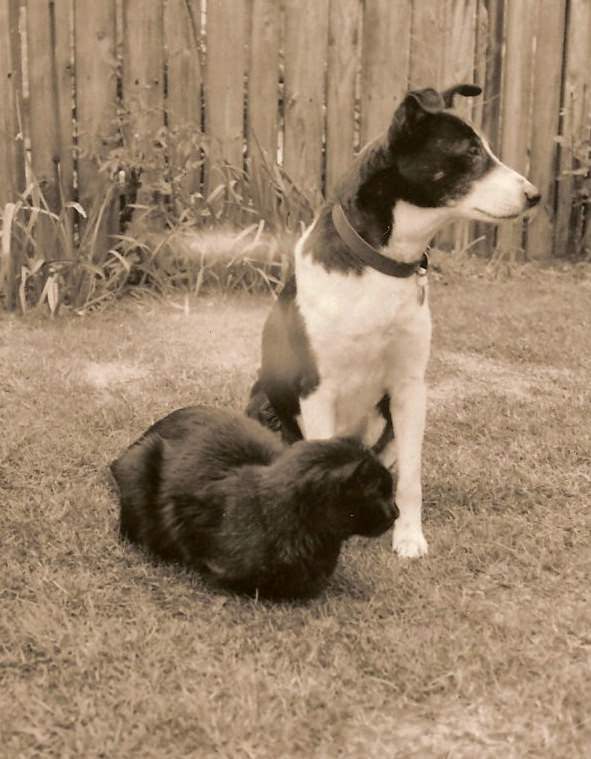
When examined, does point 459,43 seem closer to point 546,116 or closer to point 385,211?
point 546,116

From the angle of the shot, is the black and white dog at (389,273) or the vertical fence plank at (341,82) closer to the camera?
the black and white dog at (389,273)

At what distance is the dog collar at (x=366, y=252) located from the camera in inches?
132

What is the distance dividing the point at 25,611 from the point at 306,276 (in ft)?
4.21

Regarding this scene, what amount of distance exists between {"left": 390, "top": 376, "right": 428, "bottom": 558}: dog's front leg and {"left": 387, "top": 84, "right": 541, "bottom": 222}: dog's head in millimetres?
575

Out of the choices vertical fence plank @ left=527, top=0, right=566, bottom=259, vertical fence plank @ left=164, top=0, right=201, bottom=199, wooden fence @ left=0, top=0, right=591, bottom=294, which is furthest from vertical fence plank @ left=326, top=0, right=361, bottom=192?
vertical fence plank @ left=527, top=0, right=566, bottom=259

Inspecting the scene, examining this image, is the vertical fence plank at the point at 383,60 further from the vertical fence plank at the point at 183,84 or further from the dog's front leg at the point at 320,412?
the dog's front leg at the point at 320,412

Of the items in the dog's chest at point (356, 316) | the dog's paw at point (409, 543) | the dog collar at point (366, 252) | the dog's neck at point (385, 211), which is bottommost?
the dog's paw at point (409, 543)

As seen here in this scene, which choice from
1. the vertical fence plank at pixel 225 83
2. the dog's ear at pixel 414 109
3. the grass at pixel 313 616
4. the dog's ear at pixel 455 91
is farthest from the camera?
the vertical fence plank at pixel 225 83

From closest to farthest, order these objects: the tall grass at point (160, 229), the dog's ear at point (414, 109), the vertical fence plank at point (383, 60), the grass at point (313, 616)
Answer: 1. the grass at point (313, 616)
2. the dog's ear at point (414, 109)
3. the tall grass at point (160, 229)
4. the vertical fence plank at point (383, 60)

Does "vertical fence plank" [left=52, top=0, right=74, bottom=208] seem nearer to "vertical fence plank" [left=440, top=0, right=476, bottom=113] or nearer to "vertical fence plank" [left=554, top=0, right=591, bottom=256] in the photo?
"vertical fence plank" [left=440, top=0, right=476, bottom=113]

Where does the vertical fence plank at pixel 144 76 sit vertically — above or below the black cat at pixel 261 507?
above

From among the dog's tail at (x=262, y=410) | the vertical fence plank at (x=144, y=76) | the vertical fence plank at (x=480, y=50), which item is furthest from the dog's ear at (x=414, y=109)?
the vertical fence plank at (x=480, y=50)

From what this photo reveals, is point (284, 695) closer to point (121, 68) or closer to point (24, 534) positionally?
point (24, 534)

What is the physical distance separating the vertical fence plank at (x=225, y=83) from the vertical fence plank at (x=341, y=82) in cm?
55
